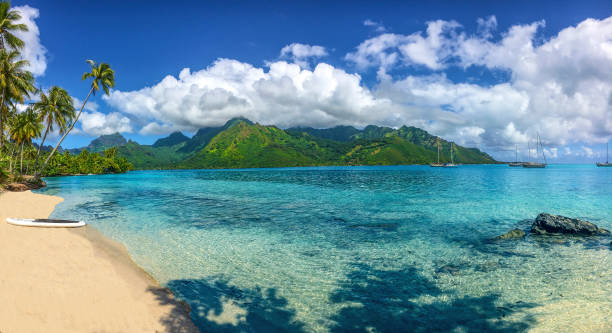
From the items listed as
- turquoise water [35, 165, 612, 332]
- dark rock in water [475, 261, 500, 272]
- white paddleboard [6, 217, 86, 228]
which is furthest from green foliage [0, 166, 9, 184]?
dark rock in water [475, 261, 500, 272]

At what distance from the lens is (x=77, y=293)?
928 centimetres

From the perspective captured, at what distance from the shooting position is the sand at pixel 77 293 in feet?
24.9

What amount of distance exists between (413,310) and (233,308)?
6.75 m

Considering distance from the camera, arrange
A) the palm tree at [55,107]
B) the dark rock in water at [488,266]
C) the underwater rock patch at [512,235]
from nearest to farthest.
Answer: the dark rock in water at [488,266], the underwater rock patch at [512,235], the palm tree at [55,107]

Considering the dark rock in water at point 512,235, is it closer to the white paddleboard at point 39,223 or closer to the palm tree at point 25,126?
the white paddleboard at point 39,223

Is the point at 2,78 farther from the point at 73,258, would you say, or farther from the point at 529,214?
the point at 529,214

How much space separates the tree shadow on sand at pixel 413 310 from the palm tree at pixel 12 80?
58.8 metres

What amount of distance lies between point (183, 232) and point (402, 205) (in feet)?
89.0

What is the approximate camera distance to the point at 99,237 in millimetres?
18406

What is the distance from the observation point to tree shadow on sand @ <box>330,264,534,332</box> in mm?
8672

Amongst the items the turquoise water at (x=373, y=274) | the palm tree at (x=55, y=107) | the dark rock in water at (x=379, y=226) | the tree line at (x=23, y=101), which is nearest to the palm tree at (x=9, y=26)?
the tree line at (x=23, y=101)

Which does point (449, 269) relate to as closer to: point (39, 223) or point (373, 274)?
point (373, 274)

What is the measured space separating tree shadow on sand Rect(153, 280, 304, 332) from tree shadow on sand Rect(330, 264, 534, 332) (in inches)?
78.1

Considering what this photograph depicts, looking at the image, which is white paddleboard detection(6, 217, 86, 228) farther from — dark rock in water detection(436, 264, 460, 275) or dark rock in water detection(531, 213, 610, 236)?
dark rock in water detection(531, 213, 610, 236)
